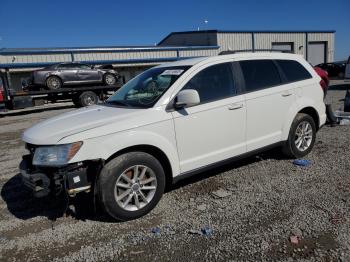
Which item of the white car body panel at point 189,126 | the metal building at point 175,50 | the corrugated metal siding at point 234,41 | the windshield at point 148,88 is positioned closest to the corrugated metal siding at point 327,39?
the metal building at point 175,50

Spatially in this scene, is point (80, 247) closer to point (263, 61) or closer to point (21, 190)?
point (21, 190)

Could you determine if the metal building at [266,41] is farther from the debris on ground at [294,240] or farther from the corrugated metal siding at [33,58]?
the debris on ground at [294,240]

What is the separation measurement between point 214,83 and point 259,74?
0.90 metres

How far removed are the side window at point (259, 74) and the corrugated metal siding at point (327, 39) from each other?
44165 mm

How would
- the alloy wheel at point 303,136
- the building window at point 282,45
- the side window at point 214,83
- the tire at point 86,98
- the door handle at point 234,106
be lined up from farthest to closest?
1. the building window at point 282,45
2. the tire at point 86,98
3. the alloy wheel at point 303,136
4. the door handle at point 234,106
5. the side window at point 214,83

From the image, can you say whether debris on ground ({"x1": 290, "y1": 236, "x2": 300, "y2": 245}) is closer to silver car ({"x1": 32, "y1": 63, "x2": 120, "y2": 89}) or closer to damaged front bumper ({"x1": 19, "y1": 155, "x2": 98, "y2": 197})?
damaged front bumper ({"x1": 19, "y1": 155, "x2": 98, "y2": 197})

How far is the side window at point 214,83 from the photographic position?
14.9 ft

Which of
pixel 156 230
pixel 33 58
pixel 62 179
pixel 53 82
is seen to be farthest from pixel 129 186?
pixel 33 58

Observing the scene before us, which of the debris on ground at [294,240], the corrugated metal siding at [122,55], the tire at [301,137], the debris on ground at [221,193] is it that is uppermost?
the corrugated metal siding at [122,55]

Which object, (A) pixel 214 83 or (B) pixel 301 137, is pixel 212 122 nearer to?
(A) pixel 214 83

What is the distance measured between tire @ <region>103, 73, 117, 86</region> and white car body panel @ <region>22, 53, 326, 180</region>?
13.3 m

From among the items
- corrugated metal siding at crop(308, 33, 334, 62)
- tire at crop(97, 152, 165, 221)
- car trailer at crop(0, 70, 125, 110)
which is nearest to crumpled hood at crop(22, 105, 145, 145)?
tire at crop(97, 152, 165, 221)

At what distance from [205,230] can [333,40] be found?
5047cm

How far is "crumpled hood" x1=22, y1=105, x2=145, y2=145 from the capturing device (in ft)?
12.5
